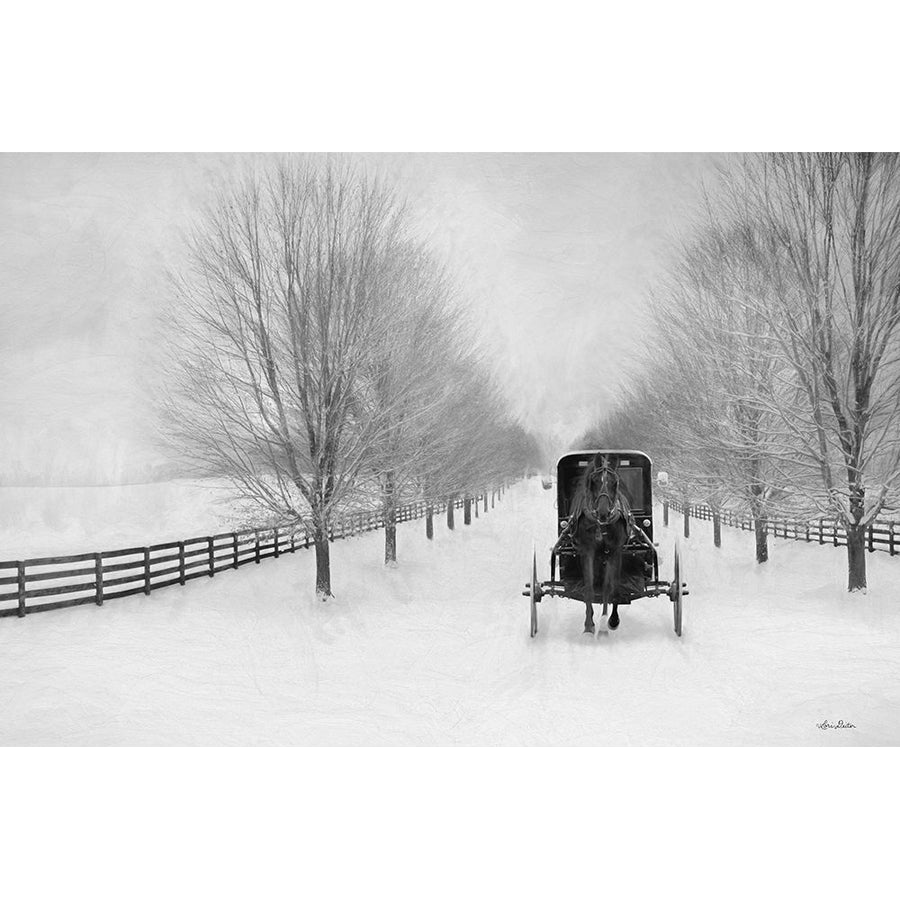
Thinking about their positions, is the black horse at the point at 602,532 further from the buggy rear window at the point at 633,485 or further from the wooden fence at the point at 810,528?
the wooden fence at the point at 810,528

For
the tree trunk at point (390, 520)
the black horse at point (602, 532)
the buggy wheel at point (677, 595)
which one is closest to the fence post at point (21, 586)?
the tree trunk at point (390, 520)

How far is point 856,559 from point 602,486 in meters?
2.18

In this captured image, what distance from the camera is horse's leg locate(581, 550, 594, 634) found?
508cm

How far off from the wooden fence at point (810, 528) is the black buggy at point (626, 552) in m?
0.43

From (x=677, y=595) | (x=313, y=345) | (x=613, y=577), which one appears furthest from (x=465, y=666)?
(x=313, y=345)

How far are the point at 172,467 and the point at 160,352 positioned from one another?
37.5 inches

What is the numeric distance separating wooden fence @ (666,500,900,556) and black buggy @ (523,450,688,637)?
0.43 metres

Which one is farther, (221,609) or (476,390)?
(476,390)

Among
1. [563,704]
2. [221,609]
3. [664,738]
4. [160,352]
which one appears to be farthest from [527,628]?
[160,352]

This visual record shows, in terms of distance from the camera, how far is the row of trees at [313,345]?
215 inches

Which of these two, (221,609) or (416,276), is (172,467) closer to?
(221,609)

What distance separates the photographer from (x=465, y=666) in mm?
5004

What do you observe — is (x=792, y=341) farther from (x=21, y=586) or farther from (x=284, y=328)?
(x=21, y=586)
